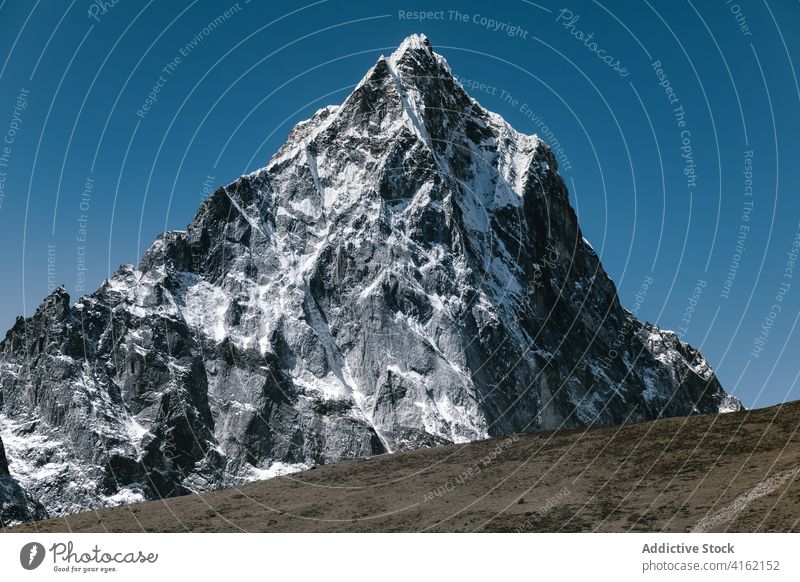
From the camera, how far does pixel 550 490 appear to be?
107ft

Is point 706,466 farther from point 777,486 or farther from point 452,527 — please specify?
point 452,527

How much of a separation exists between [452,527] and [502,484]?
4.87 metres

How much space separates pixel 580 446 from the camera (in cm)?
3788
